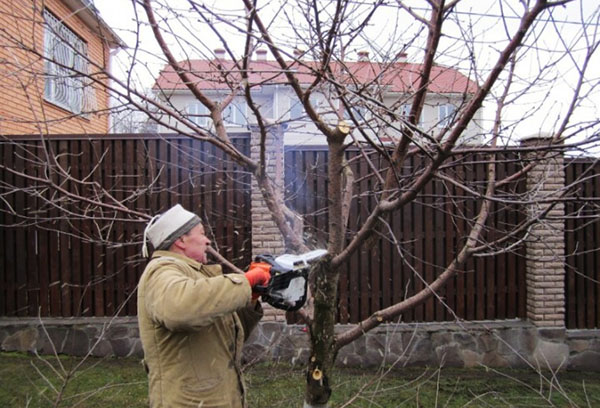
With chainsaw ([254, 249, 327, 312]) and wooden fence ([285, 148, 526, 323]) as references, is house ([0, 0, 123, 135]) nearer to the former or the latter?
chainsaw ([254, 249, 327, 312])

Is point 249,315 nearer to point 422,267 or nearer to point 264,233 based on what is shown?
point 264,233

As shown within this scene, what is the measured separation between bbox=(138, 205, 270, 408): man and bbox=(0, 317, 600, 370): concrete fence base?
12.6ft

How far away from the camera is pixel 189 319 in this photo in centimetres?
161

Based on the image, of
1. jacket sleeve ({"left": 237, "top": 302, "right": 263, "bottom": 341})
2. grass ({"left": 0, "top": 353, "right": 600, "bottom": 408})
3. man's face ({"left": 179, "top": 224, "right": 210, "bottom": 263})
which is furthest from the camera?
grass ({"left": 0, "top": 353, "right": 600, "bottom": 408})

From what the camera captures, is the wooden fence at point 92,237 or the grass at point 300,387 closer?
the grass at point 300,387

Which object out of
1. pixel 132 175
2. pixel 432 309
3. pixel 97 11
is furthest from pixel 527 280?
pixel 97 11

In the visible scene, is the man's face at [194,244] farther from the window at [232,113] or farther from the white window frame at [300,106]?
the window at [232,113]

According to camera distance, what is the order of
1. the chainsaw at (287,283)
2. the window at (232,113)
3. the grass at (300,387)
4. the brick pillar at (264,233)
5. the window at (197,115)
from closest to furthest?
the chainsaw at (287,283) < the window at (197,115) < the window at (232,113) < the grass at (300,387) < the brick pillar at (264,233)

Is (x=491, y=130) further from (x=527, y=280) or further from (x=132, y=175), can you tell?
(x=132, y=175)

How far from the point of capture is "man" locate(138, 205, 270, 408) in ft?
5.36

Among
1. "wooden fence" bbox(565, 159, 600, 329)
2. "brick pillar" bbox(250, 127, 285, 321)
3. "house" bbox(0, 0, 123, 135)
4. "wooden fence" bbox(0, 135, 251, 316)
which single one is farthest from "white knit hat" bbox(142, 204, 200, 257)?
"wooden fence" bbox(565, 159, 600, 329)

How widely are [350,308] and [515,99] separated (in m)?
3.74

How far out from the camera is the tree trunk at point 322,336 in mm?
2215

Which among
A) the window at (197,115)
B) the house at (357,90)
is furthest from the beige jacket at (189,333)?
the window at (197,115)
